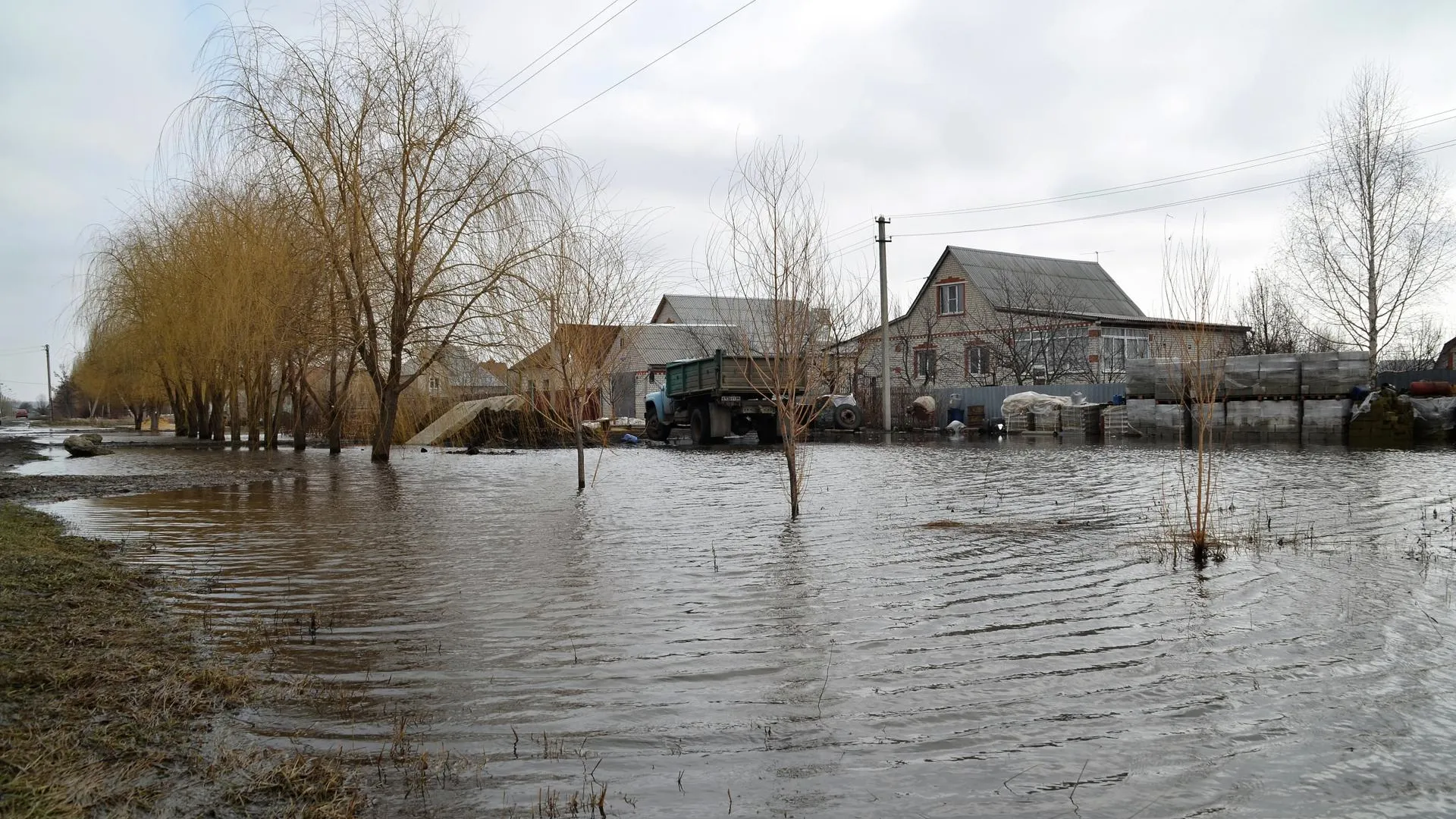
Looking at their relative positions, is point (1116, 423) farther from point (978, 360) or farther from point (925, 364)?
point (925, 364)

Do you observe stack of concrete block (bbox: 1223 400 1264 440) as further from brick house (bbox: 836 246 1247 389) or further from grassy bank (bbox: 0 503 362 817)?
grassy bank (bbox: 0 503 362 817)

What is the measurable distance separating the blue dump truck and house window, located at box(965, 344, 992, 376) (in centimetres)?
1104

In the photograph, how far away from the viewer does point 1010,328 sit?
40562 mm

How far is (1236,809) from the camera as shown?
3025mm

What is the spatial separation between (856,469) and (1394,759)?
13.4 meters

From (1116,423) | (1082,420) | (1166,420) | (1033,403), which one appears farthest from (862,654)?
(1033,403)

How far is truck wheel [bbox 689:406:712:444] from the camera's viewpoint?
95.8ft

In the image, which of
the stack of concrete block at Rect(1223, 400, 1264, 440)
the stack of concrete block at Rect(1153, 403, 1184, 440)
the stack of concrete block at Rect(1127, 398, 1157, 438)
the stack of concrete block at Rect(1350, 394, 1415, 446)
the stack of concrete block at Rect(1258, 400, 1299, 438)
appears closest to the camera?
the stack of concrete block at Rect(1350, 394, 1415, 446)

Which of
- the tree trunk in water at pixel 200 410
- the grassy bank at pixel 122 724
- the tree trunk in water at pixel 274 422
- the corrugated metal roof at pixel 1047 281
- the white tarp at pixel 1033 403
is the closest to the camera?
the grassy bank at pixel 122 724

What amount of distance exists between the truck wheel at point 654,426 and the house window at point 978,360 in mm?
15269

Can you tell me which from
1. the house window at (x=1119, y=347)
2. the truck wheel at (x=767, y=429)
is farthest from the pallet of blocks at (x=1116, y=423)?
the house window at (x=1119, y=347)

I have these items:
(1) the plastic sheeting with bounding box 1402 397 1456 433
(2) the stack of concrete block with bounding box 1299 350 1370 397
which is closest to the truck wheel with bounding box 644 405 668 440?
(2) the stack of concrete block with bounding box 1299 350 1370 397

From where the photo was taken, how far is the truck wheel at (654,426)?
3272 centimetres

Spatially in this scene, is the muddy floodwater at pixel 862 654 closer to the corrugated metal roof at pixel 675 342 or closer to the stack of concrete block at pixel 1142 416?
the stack of concrete block at pixel 1142 416
